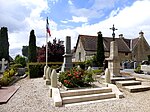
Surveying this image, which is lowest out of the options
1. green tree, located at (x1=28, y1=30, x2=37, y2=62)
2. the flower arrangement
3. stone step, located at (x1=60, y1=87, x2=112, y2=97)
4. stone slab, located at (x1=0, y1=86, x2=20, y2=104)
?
stone slab, located at (x1=0, y1=86, x2=20, y2=104)

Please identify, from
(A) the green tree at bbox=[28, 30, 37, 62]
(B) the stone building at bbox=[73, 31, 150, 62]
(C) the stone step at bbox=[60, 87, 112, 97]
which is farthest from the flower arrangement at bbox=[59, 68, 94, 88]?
(B) the stone building at bbox=[73, 31, 150, 62]

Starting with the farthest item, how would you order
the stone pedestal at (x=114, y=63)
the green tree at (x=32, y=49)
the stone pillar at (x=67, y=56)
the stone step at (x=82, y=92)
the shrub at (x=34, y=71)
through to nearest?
the green tree at (x=32, y=49) < the shrub at (x=34, y=71) < the stone pillar at (x=67, y=56) < the stone pedestal at (x=114, y=63) < the stone step at (x=82, y=92)

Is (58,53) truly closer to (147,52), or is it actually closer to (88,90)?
(88,90)

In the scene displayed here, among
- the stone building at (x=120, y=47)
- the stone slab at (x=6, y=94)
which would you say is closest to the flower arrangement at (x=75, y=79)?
the stone slab at (x=6, y=94)

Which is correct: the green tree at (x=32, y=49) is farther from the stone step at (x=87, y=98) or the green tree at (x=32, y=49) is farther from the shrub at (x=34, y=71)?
the stone step at (x=87, y=98)

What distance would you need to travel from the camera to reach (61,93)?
333 inches

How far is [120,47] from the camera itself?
39656mm

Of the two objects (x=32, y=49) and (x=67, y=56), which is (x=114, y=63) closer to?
(x=67, y=56)

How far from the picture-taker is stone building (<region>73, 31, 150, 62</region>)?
36.0 m

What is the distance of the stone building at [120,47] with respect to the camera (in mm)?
36031

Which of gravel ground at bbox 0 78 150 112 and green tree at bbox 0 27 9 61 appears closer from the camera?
gravel ground at bbox 0 78 150 112

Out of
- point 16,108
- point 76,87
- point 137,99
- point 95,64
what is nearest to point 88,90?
point 76,87

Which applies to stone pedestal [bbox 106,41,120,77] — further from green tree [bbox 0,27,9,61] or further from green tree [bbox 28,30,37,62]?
green tree [bbox 0,27,9,61]

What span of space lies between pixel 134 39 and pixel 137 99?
36.8 meters
